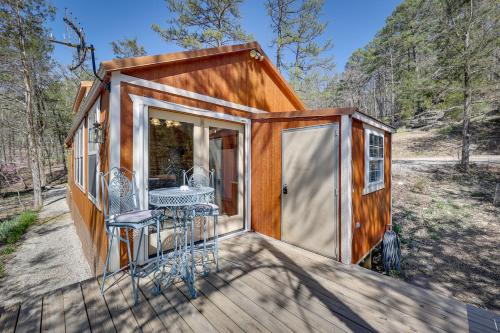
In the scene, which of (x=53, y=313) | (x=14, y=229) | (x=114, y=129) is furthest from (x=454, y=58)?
(x=14, y=229)

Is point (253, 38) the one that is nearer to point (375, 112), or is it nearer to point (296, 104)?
point (296, 104)

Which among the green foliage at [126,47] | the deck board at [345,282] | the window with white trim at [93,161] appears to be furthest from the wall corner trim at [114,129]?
the green foliage at [126,47]

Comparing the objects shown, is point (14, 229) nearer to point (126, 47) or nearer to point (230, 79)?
point (230, 79)

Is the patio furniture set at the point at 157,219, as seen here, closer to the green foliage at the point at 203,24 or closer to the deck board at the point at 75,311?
the deck board at the point at 75,311

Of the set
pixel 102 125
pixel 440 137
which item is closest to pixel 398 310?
pixel 102 125

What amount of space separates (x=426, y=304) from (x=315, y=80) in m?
12.3


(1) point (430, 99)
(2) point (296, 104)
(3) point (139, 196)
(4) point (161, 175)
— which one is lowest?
(3) point (139, 196)

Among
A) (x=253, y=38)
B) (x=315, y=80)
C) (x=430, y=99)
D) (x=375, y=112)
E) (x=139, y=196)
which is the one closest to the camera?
(x=139, y=196)

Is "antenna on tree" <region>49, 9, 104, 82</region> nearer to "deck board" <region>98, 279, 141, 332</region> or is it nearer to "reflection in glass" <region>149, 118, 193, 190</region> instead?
"reflection in glass" <region>149, 118, 193, 190</region>

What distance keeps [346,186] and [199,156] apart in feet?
7.74

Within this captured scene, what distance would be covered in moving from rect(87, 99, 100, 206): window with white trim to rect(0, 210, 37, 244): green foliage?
434 centimetres

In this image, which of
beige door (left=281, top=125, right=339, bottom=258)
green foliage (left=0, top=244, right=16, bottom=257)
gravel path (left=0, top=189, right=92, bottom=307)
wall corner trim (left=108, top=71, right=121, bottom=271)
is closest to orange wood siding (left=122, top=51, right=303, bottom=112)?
wall corner trim (left=108, top=71, right=121, bottom=271)

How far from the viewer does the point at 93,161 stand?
166 inches

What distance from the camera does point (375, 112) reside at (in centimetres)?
→ 2864
